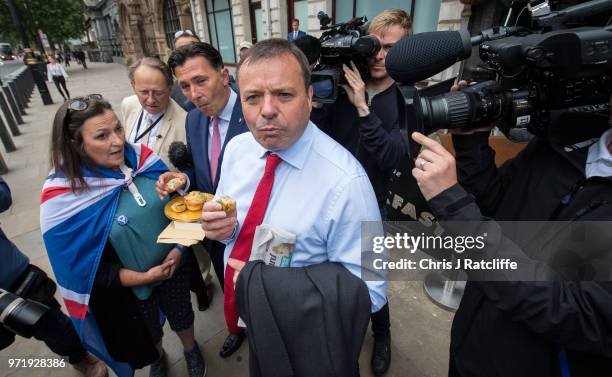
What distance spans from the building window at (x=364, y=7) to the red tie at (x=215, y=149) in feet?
19.6

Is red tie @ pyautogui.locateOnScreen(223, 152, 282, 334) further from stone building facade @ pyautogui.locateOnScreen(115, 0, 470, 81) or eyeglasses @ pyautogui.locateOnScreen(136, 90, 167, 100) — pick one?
stone building facade @ pyautogui.locateOnScreen(115, 0, 470, 81)

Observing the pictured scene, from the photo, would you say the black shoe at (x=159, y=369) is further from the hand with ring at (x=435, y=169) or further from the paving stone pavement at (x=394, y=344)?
the hand with ring at (x=435, y=169)

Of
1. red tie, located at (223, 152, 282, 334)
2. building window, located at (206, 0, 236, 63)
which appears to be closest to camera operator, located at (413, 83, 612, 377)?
red tie, located at (223, 152, 282, 334)

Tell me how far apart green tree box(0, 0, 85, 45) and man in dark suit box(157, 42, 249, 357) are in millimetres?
24851

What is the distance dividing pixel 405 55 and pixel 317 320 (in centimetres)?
101

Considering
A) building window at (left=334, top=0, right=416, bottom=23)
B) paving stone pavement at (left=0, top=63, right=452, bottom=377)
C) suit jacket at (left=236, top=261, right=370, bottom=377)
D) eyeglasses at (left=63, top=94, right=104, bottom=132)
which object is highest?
building window at (left=334, top=0, right=416, bottom=23)

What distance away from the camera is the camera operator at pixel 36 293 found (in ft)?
6.18

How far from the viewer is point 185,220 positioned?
1628mm

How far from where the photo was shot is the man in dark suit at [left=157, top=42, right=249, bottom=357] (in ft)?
6.73

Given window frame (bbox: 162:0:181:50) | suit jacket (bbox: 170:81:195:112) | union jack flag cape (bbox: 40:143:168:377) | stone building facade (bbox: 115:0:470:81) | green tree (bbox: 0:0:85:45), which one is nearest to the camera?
union jack flag cape (bbox: 40:143:168:377)

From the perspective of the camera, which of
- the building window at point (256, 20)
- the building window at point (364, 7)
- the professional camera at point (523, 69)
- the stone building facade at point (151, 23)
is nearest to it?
the professional camera at point (523, 69)

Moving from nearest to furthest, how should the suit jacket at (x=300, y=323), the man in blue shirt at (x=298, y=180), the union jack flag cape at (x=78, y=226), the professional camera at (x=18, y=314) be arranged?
the suit jacket at (x=300, y=323) → the man in blue shirt at (x=298, y=180) → the professional camera at (x=18, y=314) → the union jack flag cape at (x=78, y=226)

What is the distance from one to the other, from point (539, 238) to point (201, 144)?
1967 millimetres

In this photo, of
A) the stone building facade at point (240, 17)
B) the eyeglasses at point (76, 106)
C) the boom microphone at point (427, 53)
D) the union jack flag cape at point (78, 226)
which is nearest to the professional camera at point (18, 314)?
the union jack flag cape at point (78, 226)
